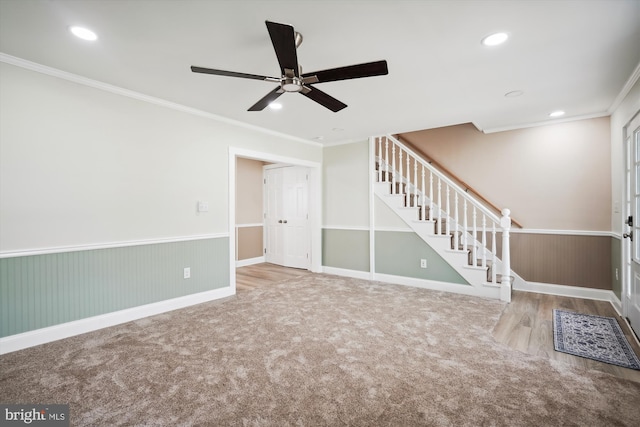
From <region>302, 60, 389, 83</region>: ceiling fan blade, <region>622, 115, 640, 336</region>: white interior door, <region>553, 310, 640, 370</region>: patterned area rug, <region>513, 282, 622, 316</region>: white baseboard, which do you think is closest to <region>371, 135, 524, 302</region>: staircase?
<region>513, 282, 622, 316</region>: white baseboard

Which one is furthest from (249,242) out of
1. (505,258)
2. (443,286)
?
(505,258)

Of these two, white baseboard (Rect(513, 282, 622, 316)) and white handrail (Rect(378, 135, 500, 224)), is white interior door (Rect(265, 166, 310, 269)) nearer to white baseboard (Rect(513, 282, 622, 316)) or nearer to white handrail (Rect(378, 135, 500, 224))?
white handrail (Rect(378, 135, 500, 224))

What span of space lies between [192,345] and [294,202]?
12.6ft

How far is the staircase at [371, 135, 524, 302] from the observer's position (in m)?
4.04

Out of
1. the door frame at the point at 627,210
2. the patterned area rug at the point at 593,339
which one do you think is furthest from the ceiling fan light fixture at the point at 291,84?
the door frame at the point at 627,210

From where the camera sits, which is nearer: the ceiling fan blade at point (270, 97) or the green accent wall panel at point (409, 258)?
the ceiling fan blade at point (270, 97)

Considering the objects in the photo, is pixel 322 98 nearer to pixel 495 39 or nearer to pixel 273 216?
A: pixel 495 39

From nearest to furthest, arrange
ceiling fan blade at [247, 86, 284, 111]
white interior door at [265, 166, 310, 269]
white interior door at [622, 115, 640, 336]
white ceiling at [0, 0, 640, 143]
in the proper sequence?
white ceiling at [0, 0, 640, 143]
ceiling fan blade at [247, 86, 284, 111]
white interior door at [622, 115, 640, 336]
white interior door at [265, 166, 310, 269]

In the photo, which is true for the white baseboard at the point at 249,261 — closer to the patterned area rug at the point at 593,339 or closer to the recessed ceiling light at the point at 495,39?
the patterned area rug at the point at 593,339

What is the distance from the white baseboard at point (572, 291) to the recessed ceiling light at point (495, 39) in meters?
3.45

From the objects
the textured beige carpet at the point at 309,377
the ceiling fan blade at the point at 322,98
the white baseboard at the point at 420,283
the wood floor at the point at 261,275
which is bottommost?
the textured beige carpet at the point at 309,377

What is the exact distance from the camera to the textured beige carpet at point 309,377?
177 centimetres

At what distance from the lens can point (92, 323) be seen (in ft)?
9.68

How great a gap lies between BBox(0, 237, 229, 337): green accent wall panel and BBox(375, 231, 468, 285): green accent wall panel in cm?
266
